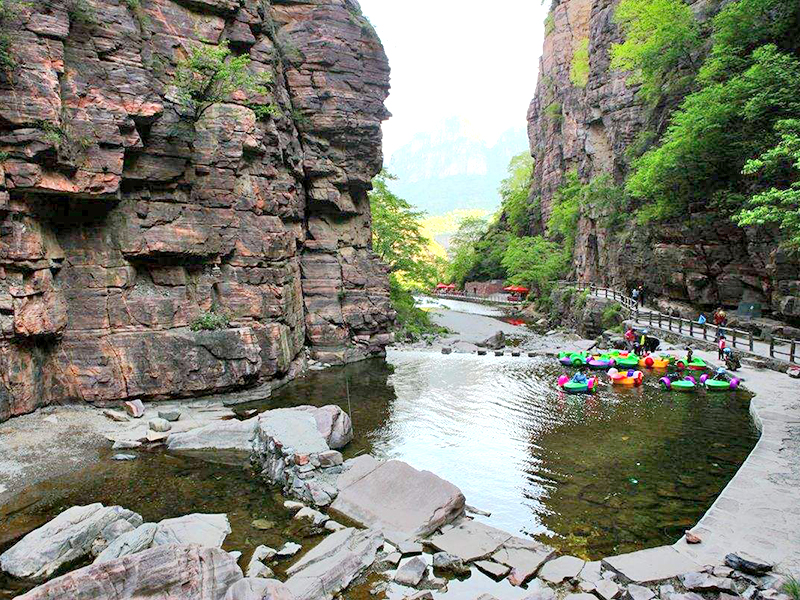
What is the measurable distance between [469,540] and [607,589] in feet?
7.52

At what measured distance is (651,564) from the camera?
7.44m

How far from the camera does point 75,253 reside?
1647cm

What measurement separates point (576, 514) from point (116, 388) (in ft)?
46.2

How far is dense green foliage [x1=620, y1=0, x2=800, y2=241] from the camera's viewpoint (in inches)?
874

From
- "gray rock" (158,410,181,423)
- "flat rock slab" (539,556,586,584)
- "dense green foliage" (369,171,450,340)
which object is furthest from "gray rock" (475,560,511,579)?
"dense green foliage" (369,171,450,340)

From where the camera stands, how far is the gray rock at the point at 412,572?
755 centimetres

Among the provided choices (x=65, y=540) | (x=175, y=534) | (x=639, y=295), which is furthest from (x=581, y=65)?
(x=65, y=540)

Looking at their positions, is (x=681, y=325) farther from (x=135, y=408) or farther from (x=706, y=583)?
(x=135, y=408)

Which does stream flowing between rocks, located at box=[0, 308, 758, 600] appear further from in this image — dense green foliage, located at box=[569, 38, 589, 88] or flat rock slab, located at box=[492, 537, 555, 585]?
dense green foliage, located at box=[569, 38, 589, 88]

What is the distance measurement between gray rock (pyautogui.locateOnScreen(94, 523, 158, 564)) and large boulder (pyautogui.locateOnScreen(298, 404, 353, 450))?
5216 millimetres

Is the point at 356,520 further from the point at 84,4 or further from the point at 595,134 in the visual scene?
the point at 595,134

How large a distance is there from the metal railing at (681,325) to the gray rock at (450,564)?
1761cm

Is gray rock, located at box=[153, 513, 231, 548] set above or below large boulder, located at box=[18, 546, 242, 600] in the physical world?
below

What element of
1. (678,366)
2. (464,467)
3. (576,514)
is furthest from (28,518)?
(678,366)
